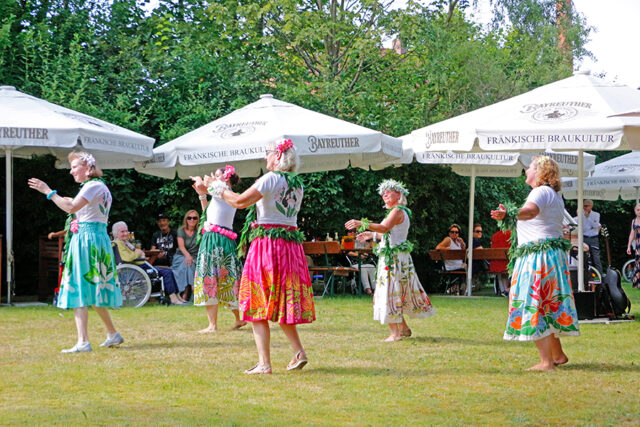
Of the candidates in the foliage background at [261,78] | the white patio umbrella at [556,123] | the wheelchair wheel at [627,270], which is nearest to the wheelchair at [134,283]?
the foliage background at [261,78]

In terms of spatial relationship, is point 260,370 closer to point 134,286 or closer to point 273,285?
point 273,285

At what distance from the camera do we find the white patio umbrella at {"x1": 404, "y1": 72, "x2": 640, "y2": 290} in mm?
9469

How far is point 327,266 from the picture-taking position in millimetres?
14844

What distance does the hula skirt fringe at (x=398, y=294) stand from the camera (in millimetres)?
9102

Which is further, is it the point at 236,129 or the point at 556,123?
the point at 236,129

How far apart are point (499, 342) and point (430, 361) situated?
1549mm

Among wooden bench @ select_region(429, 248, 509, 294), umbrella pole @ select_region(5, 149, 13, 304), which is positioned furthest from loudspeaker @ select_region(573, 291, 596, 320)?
umbrella pole @ select_region(5, 149, 13, 304)

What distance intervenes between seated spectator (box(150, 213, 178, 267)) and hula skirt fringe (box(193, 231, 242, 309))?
4118 mm

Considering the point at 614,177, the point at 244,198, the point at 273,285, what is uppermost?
the point at 614,177

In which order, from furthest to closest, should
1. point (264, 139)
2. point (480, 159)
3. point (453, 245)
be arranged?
point (453, 245) → point (480, 159) → point (264, 139)

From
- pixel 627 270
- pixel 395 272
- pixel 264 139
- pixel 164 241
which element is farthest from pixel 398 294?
pixel 627 270

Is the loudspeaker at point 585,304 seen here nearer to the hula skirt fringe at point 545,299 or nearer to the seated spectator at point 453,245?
the hula skirt fringe at point 545,299

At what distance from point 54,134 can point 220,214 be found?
8.80ft

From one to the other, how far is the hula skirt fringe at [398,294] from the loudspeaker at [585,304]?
2.07 metres
